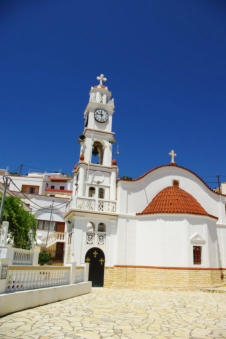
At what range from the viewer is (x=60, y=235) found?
28.0 metres

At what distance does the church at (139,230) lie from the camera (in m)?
17.5

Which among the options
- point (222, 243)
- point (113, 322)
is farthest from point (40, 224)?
point (113, 322)

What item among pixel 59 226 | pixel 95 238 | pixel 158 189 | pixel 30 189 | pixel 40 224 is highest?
pixel 30 189

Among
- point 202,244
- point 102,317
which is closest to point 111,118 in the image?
point 202,244

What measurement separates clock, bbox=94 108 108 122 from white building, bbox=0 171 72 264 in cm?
848

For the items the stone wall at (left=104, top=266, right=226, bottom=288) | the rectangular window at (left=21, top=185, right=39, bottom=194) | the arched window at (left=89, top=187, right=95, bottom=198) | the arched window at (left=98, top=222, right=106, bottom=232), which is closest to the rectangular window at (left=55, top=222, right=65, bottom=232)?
the rectangular window at (left=21, top=185, right=39, bottom=194)

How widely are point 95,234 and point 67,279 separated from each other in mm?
→ 5875

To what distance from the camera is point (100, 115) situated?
22.1m

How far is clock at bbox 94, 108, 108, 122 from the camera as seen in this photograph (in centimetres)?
2203

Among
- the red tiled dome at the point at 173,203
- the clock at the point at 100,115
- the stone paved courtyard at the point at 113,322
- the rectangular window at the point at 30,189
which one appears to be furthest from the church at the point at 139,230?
the rectangular window at the point at 30,189

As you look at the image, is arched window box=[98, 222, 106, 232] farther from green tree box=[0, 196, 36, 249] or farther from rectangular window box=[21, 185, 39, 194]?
rectangular window box=[21, 185, 39, 194]

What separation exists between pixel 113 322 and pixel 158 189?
47.5ft

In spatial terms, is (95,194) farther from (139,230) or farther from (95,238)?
(139,230)

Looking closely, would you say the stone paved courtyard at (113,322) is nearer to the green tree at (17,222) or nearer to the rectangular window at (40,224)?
the green tree at (17,222)
